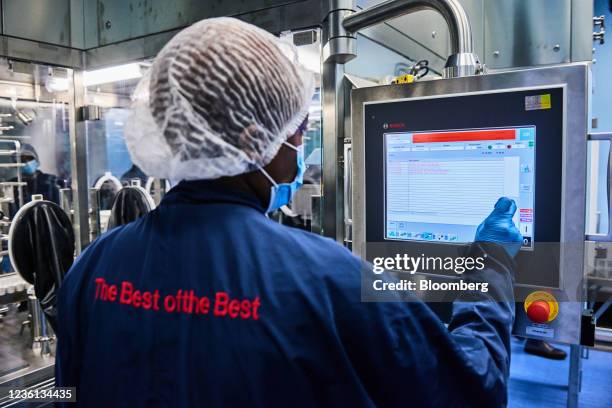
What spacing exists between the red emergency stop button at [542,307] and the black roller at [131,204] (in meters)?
1.72

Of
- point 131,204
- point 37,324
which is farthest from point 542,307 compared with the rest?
point 37,324

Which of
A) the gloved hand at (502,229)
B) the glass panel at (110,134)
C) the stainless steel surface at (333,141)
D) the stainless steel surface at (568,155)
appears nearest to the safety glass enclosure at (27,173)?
the glass panel at (110,134)

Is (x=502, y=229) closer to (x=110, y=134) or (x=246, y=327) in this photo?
(x=246, y=327)

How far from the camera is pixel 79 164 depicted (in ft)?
7.35

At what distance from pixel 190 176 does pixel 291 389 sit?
1.13 feet

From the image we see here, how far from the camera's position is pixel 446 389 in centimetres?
72

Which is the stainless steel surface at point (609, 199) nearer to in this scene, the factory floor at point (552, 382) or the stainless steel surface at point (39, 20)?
the factory floor at point (552, 382)

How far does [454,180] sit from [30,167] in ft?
7.52

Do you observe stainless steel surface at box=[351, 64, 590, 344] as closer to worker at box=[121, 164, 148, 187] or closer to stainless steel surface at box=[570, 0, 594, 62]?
stainless steel surface at box=[570, 0, 594, 62]

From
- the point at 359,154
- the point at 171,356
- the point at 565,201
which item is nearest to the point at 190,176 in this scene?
the point at 171,356

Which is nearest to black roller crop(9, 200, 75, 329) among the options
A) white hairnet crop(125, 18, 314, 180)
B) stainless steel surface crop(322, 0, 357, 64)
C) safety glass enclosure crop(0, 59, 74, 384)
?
safety glass enclosure crop(0, 59, 74, 384)

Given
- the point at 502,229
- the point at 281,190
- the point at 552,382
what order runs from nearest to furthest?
1. the point at 281,190
2. the point at 502,229
3. the point at 552,382

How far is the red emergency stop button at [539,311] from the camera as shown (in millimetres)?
1083

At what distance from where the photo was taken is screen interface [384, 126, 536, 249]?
1.08 metres
